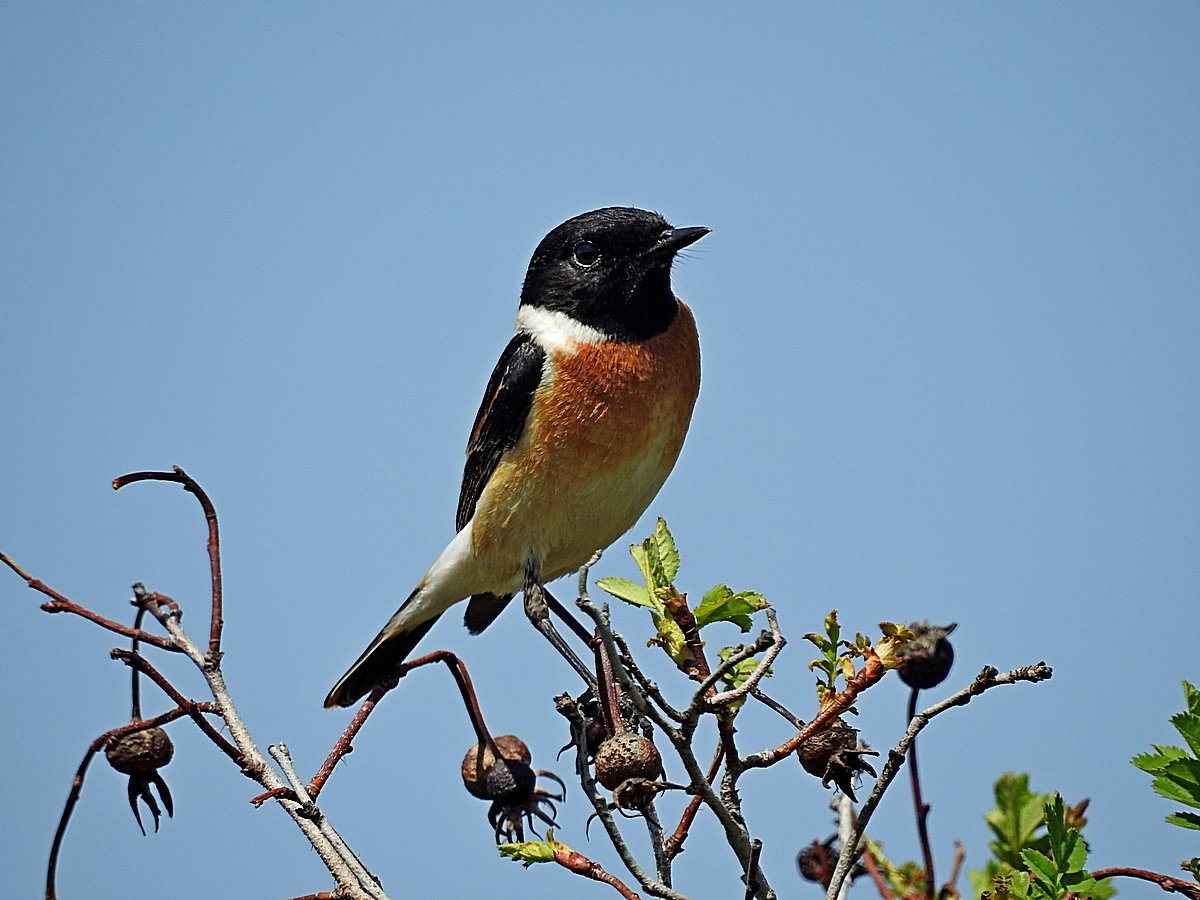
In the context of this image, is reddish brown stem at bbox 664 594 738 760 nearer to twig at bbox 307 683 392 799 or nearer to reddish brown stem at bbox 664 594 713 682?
reddish brown stem at bbox 664 594 713 682

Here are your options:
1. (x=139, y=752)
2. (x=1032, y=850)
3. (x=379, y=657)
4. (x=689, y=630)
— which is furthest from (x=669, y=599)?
(x=379, y=657)

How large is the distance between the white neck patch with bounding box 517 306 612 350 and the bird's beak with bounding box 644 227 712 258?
0.43 meters

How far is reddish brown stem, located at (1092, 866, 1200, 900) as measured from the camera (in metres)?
2.58

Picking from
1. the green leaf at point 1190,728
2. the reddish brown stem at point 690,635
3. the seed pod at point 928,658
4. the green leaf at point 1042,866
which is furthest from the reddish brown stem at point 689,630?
the green leaf at point 1190,728

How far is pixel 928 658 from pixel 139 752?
2346mm

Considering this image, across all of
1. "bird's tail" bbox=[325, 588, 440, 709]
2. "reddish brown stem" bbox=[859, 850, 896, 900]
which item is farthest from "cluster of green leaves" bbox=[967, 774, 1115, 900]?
"bird's tail" bbox=[325, 588, 440, 709]

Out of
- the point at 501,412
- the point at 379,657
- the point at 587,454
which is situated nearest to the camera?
the point at 587,454

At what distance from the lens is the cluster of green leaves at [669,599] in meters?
3.00

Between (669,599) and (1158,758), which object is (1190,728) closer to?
(1158,758)

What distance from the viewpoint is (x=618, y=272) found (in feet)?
17.4

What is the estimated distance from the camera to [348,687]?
217 inches

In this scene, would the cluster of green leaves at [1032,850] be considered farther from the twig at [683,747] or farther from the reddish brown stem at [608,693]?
the reddish brown stem at [608,693]

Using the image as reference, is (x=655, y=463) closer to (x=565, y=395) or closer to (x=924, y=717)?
(x=565, y=395)

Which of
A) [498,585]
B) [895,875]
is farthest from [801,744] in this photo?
[498,585]
